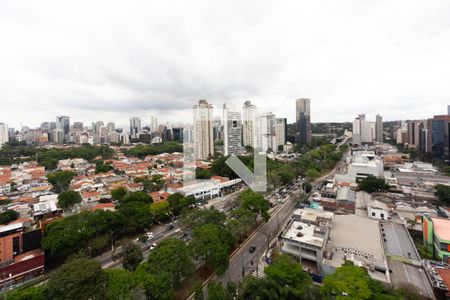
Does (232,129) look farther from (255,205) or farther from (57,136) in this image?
(57,136)

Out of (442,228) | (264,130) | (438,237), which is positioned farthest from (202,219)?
(264,130)

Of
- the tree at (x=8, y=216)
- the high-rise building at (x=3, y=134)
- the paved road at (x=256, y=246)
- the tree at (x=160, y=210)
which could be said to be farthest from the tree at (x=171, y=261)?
the high-rise building at (x=3, y=134)

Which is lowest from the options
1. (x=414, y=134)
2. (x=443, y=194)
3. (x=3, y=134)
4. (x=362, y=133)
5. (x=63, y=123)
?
(x=443, y=194)

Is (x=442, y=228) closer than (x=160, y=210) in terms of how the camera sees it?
Yes

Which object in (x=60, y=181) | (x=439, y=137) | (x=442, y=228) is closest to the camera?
(x=442, y=228)

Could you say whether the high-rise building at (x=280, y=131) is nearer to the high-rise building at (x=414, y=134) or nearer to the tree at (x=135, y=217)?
the high-rise building at (x=414, y=134)

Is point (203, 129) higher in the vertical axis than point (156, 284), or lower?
higher

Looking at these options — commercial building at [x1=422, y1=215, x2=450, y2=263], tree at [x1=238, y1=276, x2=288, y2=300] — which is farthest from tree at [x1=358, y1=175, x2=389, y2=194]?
tree at [x1=238, y1=276, x2=288, y2=300]

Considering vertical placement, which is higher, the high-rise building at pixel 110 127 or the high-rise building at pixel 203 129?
the high-rise building at pixel 110 127
